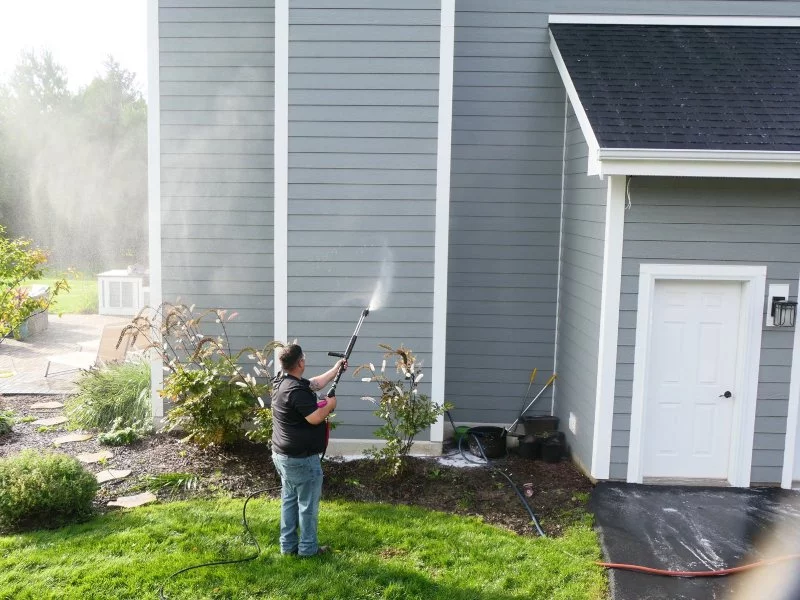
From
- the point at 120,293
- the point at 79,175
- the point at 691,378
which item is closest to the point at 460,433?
the point at 691,378

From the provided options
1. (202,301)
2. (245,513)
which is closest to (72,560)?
(245,513)

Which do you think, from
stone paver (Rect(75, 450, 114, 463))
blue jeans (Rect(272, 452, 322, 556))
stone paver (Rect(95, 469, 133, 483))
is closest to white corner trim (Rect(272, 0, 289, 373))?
stone paver (Rect(95, 469, 133, 483))

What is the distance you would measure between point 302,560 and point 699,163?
14.8 feet

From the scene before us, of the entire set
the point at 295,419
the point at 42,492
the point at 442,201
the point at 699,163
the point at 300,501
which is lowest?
the point at 42,492

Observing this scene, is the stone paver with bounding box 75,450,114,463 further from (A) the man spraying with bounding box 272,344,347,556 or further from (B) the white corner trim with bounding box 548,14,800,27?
(B) the white corner trim with bounding box 548,14,800,27

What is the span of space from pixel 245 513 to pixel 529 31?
572 cm

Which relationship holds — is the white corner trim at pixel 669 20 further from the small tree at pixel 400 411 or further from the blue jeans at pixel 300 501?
the blue jeans at pixel 300 501

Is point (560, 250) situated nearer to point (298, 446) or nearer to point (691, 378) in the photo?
point (691, 378)

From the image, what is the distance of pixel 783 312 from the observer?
6.97 metres

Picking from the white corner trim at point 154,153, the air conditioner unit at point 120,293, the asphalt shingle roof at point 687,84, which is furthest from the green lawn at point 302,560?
the air conditioner unit at point 120,293

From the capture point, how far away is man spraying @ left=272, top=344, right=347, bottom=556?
534 centimetres

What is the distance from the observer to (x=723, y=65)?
7.84 meters

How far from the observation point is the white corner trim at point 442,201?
7543 mm

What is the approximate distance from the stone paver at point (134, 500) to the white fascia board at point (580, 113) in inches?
188
